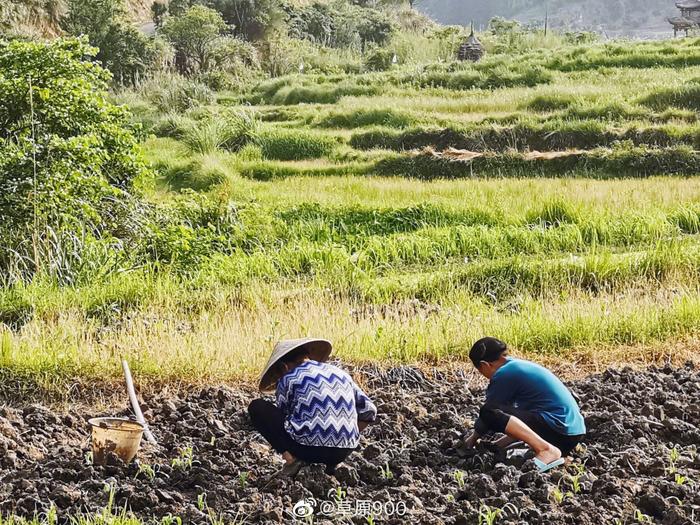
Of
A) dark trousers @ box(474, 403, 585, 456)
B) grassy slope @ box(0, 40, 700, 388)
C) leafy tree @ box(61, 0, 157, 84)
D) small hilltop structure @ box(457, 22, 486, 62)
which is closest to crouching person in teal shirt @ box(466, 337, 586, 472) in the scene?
dark trousers @ box(474, 403, 585, 456)

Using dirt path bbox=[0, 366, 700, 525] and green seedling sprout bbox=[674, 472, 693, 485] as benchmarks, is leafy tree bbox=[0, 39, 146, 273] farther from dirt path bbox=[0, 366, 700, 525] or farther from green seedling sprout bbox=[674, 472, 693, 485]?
green seedling sprout bbox=[674, 472, 693, 485]

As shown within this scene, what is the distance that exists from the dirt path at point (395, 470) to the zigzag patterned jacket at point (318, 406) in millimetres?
158

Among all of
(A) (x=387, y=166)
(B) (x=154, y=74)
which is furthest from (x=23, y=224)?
(B) (x=154, y=74)

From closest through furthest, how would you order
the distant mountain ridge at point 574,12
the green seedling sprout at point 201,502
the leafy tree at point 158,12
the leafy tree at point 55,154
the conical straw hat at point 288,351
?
1. the green seedling sprout at point 201,502
2. the conical straw hat at point 288,351
3. the leafy tree at point 55,154
4. the leafy tree at point 158,12
5. the distant mountain ridge at point 574,12

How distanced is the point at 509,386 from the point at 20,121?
6918 millimetres

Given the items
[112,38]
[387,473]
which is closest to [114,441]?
[387,473]

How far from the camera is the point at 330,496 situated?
411 cm

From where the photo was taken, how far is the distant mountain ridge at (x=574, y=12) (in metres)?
106


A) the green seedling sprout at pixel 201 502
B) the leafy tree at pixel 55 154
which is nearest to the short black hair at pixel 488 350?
the green seedling sprout at pixel 201 502

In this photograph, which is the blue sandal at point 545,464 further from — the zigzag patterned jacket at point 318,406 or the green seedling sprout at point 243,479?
the green seedling sprout at point 243,479

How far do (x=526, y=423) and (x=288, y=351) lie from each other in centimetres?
110

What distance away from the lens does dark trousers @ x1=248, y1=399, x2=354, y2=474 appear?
4.25 m

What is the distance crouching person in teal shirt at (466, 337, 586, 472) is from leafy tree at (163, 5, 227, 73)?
3337 centimetres

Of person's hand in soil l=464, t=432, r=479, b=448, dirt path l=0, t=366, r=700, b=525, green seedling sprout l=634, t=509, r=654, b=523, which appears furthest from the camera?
person's hand in soil l=464, t=432, r=479, b=448
